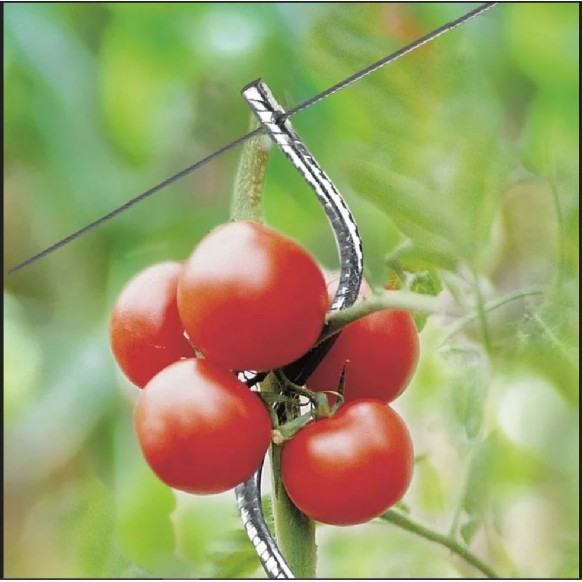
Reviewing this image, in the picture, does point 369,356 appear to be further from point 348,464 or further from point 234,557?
point 234,557

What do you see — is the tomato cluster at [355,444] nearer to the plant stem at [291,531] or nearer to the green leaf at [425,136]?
the plant stem at [291,531]

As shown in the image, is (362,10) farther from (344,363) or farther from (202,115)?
(344,363)

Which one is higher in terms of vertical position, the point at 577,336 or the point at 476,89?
the point at 476,89

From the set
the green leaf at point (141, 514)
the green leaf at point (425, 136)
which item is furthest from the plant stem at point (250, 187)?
the green leaf at point (141, 514)

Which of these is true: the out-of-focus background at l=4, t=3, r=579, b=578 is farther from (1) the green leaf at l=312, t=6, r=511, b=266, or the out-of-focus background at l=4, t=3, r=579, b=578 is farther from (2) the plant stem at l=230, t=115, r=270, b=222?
(2) the plant stem at l=230, t=115, r=270, b=222

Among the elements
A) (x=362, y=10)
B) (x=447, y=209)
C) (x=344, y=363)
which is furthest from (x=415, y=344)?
(x=362, y=10)

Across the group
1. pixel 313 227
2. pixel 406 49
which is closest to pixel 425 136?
pixel 313 227
